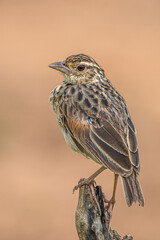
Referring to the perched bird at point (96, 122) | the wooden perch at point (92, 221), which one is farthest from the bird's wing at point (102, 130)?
the wooden perch at point (92, 221)

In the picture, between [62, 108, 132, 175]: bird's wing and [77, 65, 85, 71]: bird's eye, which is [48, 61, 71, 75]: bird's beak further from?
[62, 108, 132, 175]: bird's wing

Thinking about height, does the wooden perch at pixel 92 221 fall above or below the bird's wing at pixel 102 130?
below

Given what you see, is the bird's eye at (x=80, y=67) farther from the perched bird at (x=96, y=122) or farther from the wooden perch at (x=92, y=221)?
the wooden perch at (x=92, y=221)

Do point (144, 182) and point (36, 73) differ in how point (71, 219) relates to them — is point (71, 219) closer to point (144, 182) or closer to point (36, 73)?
point (144, 182)

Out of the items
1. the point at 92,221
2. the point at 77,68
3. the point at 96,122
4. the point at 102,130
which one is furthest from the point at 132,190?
the point at 77,68

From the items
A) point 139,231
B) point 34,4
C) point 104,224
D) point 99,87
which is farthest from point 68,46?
point 104,224

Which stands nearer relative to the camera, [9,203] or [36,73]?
[9,203]

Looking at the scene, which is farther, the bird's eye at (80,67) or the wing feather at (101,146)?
the bird's eye at (80,67)

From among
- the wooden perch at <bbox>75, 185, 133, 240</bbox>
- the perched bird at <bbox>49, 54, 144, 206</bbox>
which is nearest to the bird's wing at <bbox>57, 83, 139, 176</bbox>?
the perched bird at <bbox>49, 54, 144, 206</bbox>
